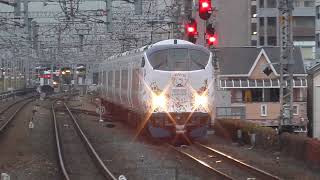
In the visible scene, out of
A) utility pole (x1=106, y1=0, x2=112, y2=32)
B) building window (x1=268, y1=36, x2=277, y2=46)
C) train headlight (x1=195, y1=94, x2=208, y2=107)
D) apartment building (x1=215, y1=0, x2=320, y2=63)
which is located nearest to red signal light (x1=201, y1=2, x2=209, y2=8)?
train headlight (x1=195, y1=94, x2=208, y2=107)

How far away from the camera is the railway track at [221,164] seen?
1410cm

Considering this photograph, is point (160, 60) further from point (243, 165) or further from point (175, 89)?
point (243, 165)

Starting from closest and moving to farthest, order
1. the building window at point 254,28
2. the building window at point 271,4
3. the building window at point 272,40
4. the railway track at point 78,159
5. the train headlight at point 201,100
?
the railway track at point 78,159 → the train headlight at point 201,100 → the building window at point 254,28 → the building window at point 271,4 → the building window at point 272,40

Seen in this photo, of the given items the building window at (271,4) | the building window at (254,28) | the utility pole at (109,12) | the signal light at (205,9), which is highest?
the building window at (271,4)

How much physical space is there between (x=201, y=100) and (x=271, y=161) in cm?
385

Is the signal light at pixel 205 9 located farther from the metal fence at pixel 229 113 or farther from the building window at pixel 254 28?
the building window at pixel 254 28

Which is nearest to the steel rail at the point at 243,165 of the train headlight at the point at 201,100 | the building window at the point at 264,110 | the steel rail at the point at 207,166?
the steel rail at the point at 207,166

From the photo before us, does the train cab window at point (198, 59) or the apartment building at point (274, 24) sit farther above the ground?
the apartment building at point (274, 24)

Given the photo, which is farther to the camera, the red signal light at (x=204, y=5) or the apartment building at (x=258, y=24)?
the apartment building at (x=258, y=24)

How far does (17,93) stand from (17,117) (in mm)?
36931

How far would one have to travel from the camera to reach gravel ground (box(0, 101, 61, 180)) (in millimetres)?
15281

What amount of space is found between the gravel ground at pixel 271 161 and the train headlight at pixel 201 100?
152cm

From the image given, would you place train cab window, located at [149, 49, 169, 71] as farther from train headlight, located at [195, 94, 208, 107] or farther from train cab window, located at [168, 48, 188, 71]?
train headlight, located at [195, 94, 208, 107]

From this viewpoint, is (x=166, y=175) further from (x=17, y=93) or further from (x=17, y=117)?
(x=17, y=93)
